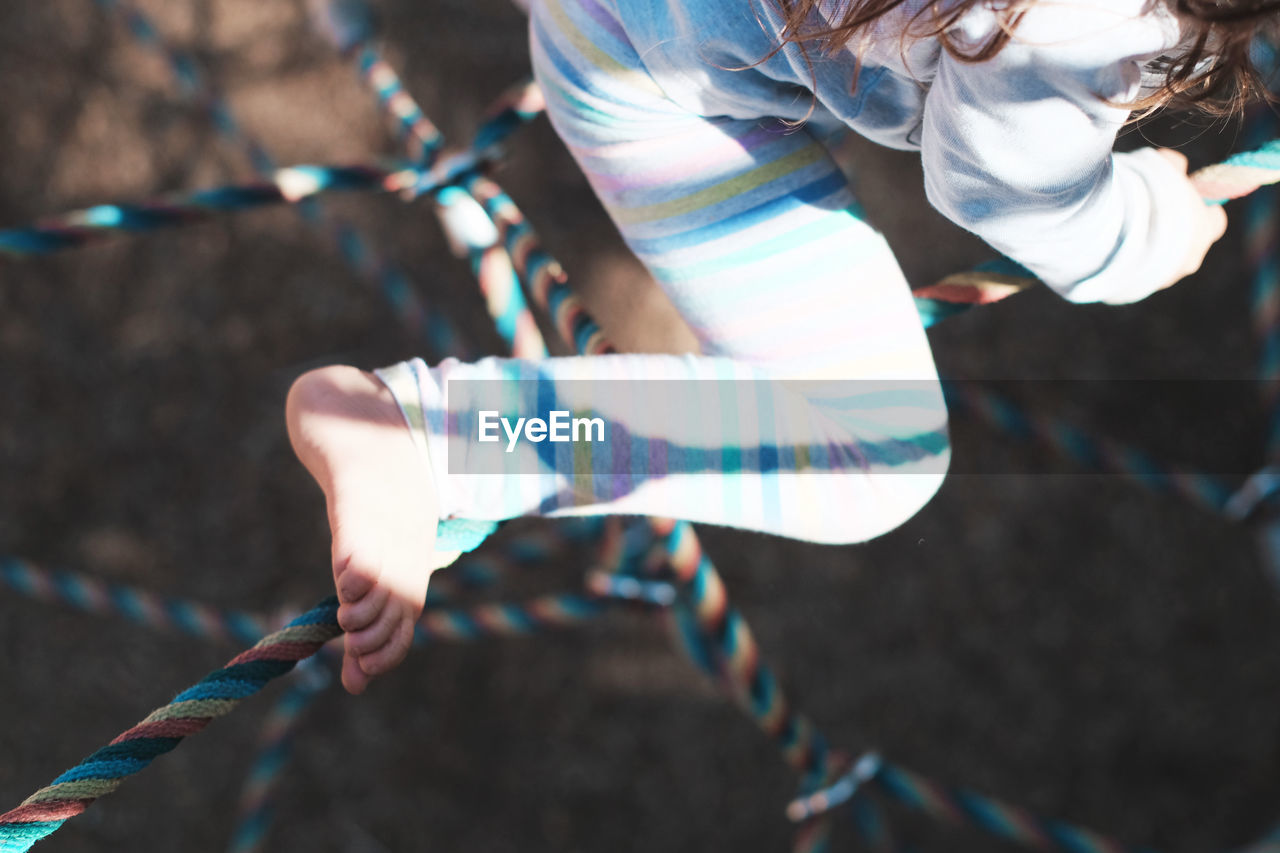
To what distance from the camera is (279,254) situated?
1.22 m

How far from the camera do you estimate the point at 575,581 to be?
45.9 inches

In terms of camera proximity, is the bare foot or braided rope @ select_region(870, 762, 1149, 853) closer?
the bare foot

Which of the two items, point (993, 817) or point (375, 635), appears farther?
point (993, 817)

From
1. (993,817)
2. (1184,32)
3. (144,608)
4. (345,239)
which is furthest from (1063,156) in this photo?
(144,608)

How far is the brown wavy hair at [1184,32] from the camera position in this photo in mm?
342

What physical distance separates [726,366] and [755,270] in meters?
0.06

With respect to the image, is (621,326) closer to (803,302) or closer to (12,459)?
(803,302)

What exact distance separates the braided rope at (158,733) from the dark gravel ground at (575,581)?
76 centimetres

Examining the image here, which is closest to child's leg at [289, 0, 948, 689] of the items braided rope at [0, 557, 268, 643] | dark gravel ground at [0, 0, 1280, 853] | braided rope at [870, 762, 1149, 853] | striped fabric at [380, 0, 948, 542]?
striped fabric at [380, 0, 948, 542]

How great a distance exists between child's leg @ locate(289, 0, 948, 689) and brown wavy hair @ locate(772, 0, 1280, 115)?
0.12m

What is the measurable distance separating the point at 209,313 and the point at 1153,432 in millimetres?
1135

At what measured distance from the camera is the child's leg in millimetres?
500

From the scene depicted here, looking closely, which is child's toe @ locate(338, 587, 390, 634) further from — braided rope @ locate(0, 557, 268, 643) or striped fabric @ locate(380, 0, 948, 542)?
braided rope @ locate(0, 557, 268, 643)

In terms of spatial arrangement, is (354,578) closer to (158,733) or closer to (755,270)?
(158,733)
